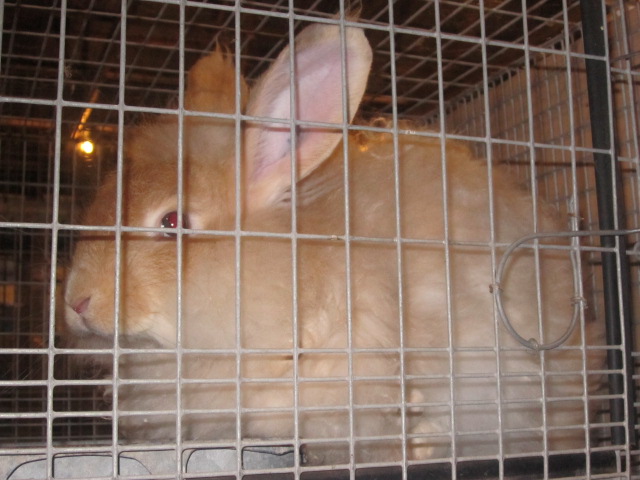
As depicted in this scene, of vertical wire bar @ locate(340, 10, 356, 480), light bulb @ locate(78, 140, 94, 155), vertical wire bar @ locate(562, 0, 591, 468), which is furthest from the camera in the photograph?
light bulb @ locate(78, 140, 94, 155)

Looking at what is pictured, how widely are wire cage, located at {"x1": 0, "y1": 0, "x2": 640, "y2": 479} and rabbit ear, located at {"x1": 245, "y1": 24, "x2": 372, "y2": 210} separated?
2 cm

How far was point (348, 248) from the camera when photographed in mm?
1168

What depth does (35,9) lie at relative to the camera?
193cm

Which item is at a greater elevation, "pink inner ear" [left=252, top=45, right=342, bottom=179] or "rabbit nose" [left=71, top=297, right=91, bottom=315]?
"pink inner ear" [left=252, top=45, right=342, bottom=179]

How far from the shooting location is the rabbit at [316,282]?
1.45m

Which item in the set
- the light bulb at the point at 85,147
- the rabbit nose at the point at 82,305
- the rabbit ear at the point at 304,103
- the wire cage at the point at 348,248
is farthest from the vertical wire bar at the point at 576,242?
the light bulb at the point at 85,147

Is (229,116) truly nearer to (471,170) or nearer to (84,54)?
(471,170)

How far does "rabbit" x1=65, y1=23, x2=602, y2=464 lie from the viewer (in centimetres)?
145

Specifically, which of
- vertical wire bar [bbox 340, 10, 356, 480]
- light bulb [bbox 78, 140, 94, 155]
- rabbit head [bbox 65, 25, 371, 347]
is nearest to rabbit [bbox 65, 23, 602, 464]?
rabbit head [bbox 65, 25, 371, 347]

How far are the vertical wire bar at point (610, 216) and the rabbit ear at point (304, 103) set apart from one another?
549mm

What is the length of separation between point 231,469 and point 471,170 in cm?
101

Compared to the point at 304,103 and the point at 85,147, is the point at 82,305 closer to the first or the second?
the point at 304,103

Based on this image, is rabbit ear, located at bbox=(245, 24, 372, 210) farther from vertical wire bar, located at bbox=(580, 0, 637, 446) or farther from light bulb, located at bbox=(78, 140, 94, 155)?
light bulb, located at bbox=(78, 140, 94, 155)

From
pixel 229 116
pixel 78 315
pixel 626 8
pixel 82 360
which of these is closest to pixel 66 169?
pixel 82 360
